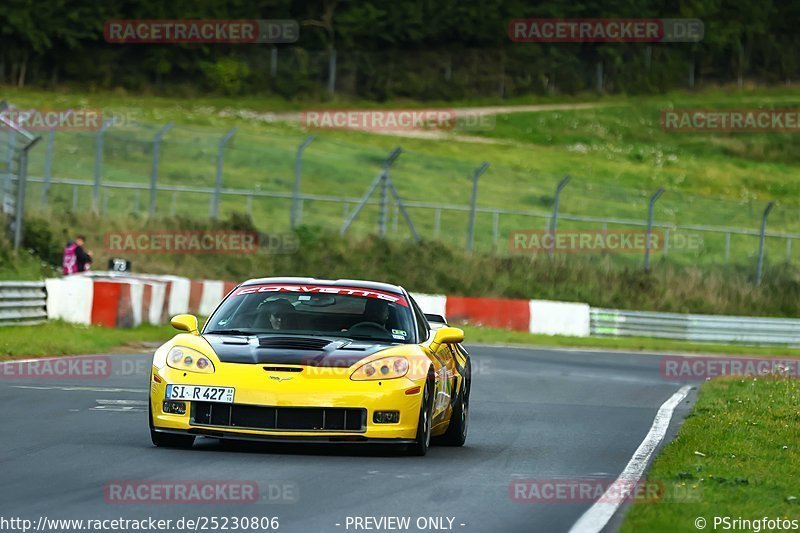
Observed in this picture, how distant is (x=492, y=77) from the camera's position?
80750 millimetres

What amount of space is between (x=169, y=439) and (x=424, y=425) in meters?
1.65

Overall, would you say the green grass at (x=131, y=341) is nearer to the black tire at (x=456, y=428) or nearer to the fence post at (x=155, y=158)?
the fence post at (x=155, y=158)

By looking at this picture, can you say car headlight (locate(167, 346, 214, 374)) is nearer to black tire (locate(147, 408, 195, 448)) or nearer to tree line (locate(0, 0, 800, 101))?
black tire (locate(147, 408, 195, 448))

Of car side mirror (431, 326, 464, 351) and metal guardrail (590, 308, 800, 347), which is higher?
car side mirror (431, 326, 464, 351)

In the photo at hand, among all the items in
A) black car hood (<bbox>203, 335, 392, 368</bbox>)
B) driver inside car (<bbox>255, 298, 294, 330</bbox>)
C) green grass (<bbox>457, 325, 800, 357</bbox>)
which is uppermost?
driver inside car (<bbox>255, 298, 294, 330</bbox>)

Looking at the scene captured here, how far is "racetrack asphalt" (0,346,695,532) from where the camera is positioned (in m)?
8.27

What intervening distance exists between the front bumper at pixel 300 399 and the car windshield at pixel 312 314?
0.92m

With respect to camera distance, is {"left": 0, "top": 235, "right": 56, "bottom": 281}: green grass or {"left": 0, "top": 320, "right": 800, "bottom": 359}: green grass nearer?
{"left": 0, "top": 320, "right": 800, "bottom": 359}: green grass

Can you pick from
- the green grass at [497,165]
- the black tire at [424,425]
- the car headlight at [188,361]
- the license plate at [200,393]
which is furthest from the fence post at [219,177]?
the license plate at [200,393]

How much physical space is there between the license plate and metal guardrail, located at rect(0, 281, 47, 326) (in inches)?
467

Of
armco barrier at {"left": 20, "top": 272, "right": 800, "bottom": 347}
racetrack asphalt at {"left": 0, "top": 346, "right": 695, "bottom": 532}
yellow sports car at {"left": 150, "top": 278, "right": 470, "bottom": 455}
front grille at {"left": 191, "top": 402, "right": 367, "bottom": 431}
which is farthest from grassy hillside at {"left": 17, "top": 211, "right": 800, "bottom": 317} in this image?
front grille at {"left": 191, "top": 402, "right": 367, "bottom": 431}

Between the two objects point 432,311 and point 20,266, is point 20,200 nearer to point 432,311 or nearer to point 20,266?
point 20,266

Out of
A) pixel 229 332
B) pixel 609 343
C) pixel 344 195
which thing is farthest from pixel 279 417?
pixel 344 195

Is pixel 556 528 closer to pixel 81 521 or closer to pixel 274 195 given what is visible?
pixel 81 521
